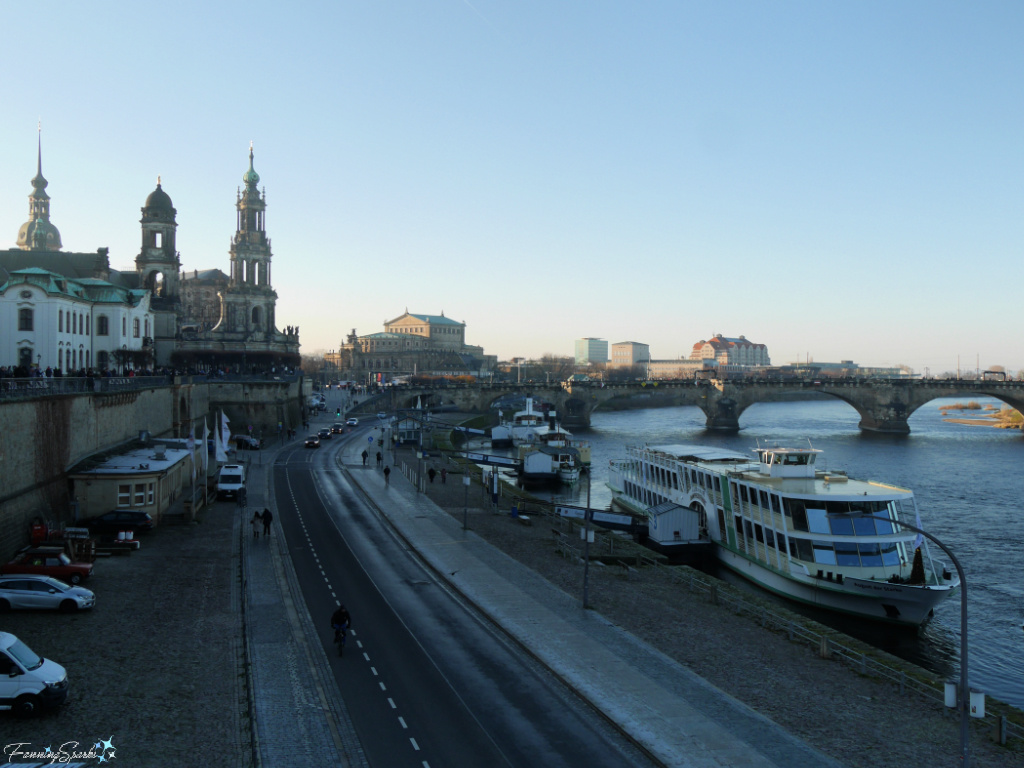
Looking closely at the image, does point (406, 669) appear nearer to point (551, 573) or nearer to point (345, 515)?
point (551, 573)

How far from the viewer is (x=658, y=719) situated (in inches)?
762

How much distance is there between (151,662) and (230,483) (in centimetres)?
2919

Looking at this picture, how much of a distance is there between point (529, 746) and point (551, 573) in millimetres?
16391

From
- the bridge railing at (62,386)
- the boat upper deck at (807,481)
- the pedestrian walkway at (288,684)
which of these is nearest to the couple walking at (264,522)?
the pedestrian walkway at (288,684)

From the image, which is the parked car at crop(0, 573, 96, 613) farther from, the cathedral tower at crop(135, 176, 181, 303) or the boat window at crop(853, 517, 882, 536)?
the cathedral tower at crop(135, 176, 181, 303)

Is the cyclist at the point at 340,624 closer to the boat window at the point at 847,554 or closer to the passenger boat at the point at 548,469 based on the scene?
the boat window at the point at 847,554

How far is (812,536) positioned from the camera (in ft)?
118

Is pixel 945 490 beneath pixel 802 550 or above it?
beneath

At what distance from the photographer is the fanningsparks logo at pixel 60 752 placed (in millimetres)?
15984

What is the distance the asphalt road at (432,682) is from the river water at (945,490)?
52.4 feet

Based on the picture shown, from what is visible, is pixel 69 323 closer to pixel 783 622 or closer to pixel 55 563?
pixel 55 563

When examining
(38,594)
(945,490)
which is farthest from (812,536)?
(945,490)

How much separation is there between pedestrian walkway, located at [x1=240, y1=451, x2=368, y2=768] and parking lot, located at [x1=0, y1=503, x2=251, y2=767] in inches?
16.6

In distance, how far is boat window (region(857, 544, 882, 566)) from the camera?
115 feet
